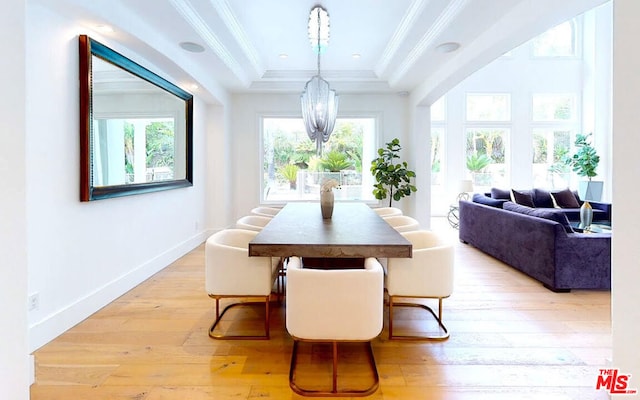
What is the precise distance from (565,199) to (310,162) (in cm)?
505

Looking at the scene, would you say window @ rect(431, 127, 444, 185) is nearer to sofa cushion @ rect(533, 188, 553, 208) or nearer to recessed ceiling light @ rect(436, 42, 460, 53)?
sofa cushion @ rect(533, 188, 553, 208)

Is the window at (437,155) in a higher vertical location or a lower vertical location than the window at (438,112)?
lower

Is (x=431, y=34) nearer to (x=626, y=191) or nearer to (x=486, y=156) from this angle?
(x=626, y=191)

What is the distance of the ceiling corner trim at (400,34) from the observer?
3309 mm

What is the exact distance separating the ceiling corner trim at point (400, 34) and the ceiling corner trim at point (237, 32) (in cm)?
179

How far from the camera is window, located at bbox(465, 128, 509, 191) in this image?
933 cm

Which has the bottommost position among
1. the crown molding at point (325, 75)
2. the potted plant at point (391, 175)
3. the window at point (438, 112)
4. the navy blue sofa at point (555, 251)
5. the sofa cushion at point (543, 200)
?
the navy blue sofa at point (555, 251)

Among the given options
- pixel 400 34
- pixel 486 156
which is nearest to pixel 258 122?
pixel 400 34

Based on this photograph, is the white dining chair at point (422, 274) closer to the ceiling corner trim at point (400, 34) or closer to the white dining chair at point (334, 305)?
the white dining chair at point (334, 305)

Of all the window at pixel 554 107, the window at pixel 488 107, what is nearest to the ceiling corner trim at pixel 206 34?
the window at pixel 488 107

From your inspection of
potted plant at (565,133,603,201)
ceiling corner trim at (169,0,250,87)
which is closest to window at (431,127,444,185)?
potted plant at (565,133,603,201)

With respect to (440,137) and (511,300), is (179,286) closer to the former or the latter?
(511,300)

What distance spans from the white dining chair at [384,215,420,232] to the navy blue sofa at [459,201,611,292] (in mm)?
1368

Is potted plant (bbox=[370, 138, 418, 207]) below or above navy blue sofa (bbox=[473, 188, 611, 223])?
above
